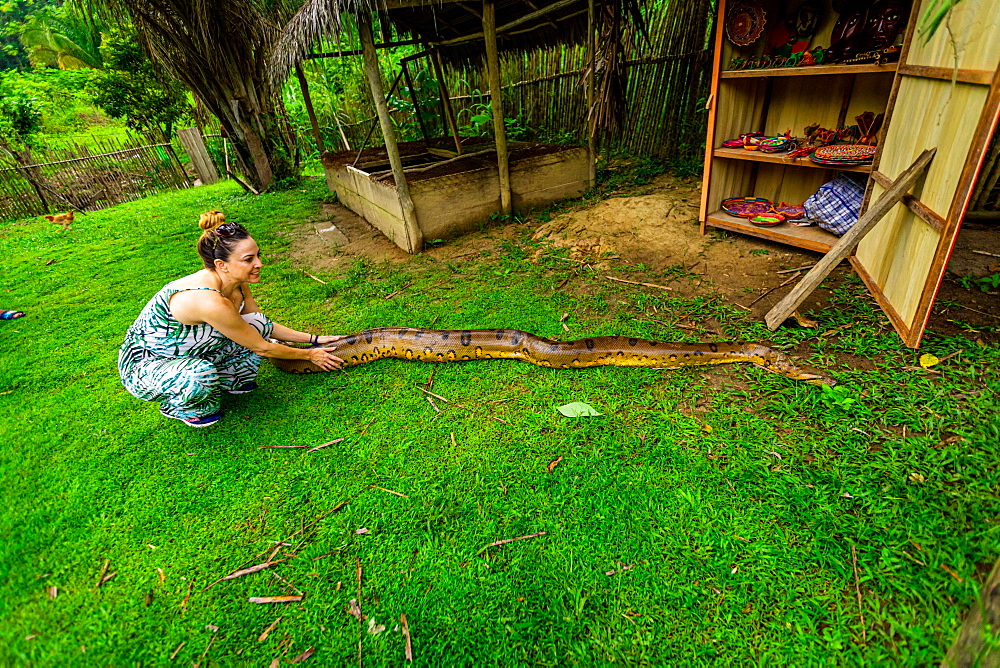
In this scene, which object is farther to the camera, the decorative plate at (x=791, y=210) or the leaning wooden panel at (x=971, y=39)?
the decorative plate at (x=791, y=210)

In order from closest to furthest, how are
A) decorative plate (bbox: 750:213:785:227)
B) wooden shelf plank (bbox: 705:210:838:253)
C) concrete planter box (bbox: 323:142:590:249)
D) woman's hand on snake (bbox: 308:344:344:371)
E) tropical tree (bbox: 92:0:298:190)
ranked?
woman's hand on snake (bbox: 308:344:344:371) → wooden shelf plank (bbox: 705:210:838:253) → decorative plate (bbox: 750:213:785:227) → concrete planter box (bbox: 323:142:590:249) → tropical tree (bbox: 92:0:298:190)

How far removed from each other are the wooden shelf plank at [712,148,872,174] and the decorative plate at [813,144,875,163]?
0.22ft

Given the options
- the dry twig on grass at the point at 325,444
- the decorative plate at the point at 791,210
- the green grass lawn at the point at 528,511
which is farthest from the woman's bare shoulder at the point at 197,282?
the decorative plate at the point at 791,210

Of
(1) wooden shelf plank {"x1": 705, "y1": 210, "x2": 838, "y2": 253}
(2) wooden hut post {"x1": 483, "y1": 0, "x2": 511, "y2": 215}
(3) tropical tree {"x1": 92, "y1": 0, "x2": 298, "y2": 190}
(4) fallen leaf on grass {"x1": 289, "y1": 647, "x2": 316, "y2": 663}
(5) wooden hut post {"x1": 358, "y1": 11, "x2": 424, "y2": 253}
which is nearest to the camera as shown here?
(4) fallen leaf on grass {"x1": 289, "y1": 647, "x2": 316, "y2": 663}

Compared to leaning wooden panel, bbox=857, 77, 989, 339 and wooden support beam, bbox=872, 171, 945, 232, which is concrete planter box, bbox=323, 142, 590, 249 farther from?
wooden support beam, bbox=872, 171, 945, 232

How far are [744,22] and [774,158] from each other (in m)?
1.39

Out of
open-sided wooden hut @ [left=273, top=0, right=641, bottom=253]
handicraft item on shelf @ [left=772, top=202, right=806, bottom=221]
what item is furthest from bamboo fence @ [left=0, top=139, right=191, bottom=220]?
handicraft item on shelf @ [left=772, top=202, right=806, bottom=221]

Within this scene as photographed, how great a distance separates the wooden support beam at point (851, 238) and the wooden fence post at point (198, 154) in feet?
46.8

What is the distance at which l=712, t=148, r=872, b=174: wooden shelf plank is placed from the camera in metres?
3.96

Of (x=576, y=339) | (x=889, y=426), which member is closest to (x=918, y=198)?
(x=889, y=426)

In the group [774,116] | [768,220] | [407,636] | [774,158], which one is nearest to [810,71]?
[774,158]

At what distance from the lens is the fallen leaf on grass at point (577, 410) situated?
2994 mm

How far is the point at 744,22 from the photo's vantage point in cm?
442

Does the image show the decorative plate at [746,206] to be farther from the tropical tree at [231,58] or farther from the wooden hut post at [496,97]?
the tropical tree at [231,58]
